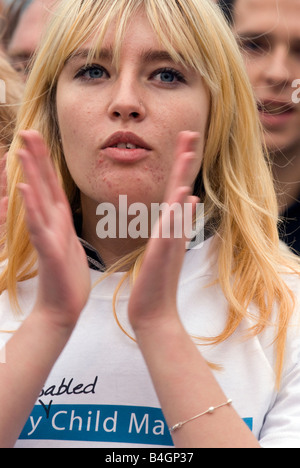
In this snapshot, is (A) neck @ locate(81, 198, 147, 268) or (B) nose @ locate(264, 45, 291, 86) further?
(B) nose @ locate(264, 45, 291, 86)

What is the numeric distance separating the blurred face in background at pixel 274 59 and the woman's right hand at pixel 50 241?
106 cm

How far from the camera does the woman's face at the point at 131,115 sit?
1.58 meters

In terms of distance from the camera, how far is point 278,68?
224 centimetres

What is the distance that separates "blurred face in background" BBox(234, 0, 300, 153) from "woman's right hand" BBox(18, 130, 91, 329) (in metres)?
1.06

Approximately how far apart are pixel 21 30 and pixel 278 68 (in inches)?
37.8

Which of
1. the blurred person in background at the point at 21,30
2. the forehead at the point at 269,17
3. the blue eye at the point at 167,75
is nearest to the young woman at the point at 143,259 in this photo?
the blue eye at the point at 167,75

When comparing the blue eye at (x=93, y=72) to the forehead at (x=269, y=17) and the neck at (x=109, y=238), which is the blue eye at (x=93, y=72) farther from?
the forehead at (x=269, y=17)

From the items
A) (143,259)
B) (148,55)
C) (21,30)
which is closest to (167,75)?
(148,55)

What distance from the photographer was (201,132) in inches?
65.4

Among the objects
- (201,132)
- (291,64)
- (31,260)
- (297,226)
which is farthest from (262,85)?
(31,260)

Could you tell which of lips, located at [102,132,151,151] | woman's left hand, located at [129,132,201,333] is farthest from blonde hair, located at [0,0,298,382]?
woman's left hand, located at [129,132,201,333]

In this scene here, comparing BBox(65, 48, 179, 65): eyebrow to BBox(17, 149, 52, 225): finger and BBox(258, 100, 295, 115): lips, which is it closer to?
BBox(17, 149, 52, 225): finger

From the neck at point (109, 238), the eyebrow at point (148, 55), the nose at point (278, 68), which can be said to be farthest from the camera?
the nose at point (278, 68)

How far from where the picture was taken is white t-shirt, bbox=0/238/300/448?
1.50m
